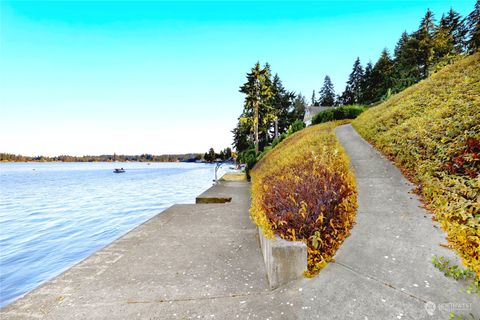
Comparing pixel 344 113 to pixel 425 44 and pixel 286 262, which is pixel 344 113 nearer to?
pixel 286 262

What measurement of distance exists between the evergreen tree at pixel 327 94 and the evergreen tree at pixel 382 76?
24.3 meters

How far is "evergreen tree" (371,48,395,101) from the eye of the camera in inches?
1933

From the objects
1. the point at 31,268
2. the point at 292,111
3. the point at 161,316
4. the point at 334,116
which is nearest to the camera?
the point at 161,316

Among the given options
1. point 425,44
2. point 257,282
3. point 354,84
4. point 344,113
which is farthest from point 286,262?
point 354,84

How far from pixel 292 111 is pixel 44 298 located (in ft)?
→ 215

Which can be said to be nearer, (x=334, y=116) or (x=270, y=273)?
(x=270, y=273)

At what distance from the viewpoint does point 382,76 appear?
5022 cm

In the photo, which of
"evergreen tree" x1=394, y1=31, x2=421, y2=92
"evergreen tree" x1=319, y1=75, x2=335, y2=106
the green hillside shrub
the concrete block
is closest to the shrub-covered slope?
the concrete block

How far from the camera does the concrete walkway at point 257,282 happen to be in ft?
9.80

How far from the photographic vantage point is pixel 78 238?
35.8 feet

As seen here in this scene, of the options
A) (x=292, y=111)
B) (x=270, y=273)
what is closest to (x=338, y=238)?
(x=270, y=273)

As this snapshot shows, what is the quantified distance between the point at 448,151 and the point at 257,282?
18.2ft

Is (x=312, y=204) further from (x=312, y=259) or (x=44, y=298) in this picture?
(x=44, y=298)

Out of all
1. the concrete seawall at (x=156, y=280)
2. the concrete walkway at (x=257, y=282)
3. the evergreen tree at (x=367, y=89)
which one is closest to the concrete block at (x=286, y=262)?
the concrete walkway at (x=257, y=282)
